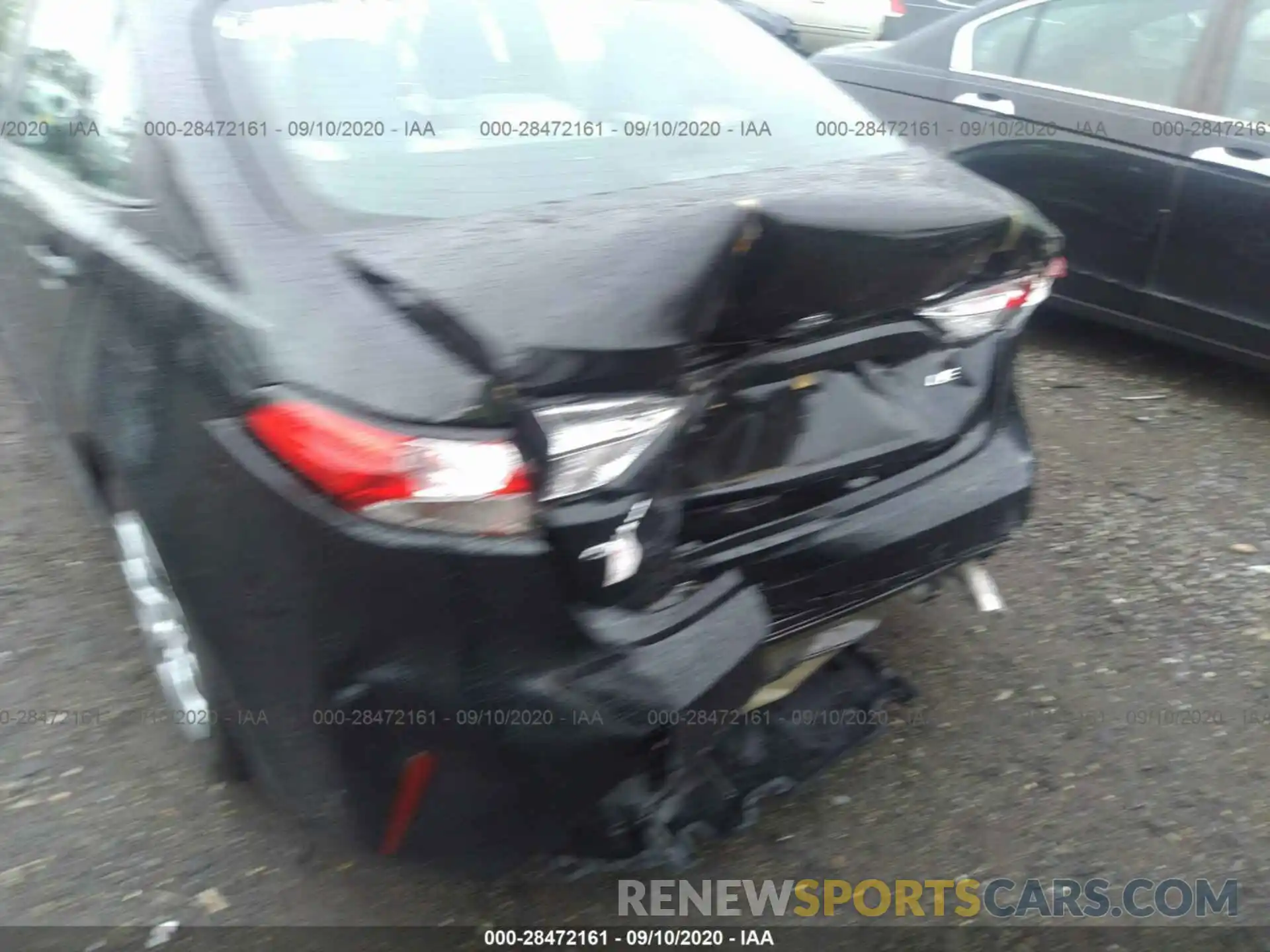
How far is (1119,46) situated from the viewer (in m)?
4.52

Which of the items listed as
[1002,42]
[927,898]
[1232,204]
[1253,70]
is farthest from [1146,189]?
[927,898]

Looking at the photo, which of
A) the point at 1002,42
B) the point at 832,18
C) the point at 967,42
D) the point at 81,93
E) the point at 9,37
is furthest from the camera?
the point at 832,18

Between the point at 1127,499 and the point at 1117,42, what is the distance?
2.01 meters

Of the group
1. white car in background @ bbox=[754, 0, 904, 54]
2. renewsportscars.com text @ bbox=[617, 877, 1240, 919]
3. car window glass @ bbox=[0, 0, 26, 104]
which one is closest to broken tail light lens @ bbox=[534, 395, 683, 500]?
renewsportscars.com text @ bbox=[617, 877, 1240, 919]

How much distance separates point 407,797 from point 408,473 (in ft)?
1.75

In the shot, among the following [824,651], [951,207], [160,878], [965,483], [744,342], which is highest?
[951,207]

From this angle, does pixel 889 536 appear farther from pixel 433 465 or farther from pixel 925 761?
pixel 433 465

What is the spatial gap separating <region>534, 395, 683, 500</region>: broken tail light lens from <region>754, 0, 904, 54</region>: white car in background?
9.43 meters

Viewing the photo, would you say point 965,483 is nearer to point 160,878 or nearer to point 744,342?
point 744,342

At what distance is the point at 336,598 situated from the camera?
164 cm

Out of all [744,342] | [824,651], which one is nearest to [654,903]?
[824,651]

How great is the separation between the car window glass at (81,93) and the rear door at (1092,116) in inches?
139

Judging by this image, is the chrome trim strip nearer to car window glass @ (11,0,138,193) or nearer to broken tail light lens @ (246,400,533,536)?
car window glass @ (11,0,138,193)

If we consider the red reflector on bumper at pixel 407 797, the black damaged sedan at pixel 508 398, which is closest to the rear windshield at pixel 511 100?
the black damaged sedan at pixel 508 398
